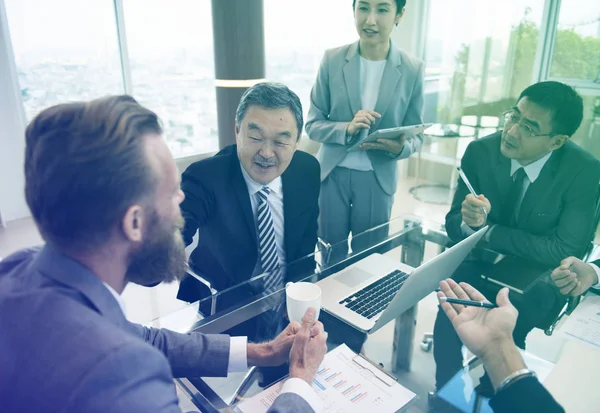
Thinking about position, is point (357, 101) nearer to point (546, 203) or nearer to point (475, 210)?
point (475, 210)

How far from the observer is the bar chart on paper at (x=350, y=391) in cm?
105

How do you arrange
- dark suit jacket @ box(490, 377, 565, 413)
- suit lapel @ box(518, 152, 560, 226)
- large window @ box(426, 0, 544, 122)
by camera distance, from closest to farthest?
dark suit jacket @ box(490, 377, 565, 413), suit lapel @ box(518, 152, 560, 226), large window @ box(426, 0, 544, 122)

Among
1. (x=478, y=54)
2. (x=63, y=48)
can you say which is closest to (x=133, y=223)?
(x=63, y=48)

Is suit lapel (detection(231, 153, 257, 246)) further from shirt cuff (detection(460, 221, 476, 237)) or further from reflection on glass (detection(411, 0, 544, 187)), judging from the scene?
reflection on glass (detection(411, 0, 544, 187))

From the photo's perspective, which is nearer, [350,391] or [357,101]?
[350,391]

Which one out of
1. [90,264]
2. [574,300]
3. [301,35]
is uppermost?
[301,35]

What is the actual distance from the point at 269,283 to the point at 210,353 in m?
0.49

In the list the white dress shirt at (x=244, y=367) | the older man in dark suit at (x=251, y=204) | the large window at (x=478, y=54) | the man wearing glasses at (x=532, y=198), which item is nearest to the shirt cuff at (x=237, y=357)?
the white dress shirt at (x=244, y=367)

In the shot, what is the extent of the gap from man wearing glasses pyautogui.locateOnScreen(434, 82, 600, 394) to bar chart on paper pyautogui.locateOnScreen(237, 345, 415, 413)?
477 mm

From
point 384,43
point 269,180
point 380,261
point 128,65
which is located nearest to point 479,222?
point 380,261

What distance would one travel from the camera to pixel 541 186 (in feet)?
5.93

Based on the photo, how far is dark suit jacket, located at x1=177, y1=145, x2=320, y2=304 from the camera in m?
1.68

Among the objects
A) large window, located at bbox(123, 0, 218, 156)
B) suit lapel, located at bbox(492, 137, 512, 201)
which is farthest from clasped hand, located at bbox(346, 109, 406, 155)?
large window, located at bbox(123, 0, 218, 156)

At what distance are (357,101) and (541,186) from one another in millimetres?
979
